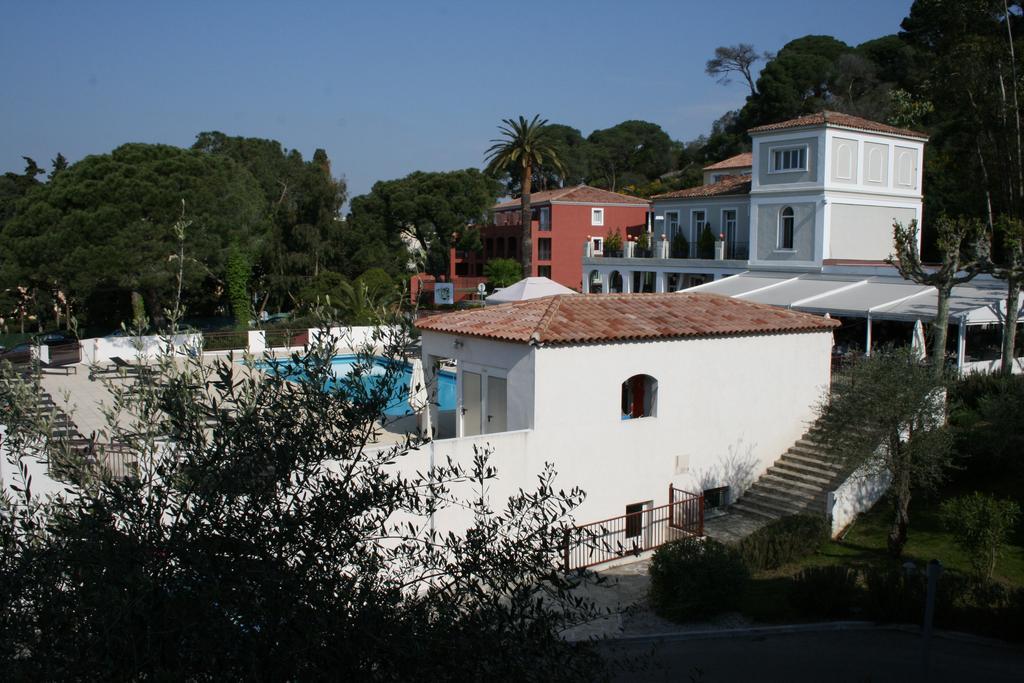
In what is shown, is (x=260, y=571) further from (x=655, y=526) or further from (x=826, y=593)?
(x=655, y=526)

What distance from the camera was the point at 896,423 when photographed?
1786cm

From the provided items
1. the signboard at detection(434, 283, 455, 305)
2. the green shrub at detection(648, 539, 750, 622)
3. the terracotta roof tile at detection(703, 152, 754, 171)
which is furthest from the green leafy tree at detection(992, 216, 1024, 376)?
the signboard at detection(434, 283, 455, 305)

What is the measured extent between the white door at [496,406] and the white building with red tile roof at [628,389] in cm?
3

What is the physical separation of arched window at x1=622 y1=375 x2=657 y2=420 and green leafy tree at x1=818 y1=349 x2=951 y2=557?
423 cm

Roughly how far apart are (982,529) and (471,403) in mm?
11537

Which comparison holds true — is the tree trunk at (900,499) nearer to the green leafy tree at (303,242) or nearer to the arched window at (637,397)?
the arched window at (637,397)

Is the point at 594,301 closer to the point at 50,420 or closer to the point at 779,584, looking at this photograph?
the point at 779,584

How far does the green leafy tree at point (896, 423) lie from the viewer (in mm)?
17703

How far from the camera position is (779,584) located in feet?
56.9

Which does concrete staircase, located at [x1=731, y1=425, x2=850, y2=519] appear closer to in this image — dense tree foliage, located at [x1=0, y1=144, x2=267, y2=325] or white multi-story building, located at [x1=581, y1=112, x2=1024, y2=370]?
white multi-story building, located at [x1=581, y1=112, x2=1024, y2=370]

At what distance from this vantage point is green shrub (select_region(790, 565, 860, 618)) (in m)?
15.6

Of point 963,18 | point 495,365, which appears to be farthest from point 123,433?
point 963,18

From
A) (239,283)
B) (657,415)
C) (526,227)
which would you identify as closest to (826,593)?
(657,415)

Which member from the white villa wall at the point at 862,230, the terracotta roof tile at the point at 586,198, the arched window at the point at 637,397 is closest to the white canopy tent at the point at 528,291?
the arched window at the point at 637,397
